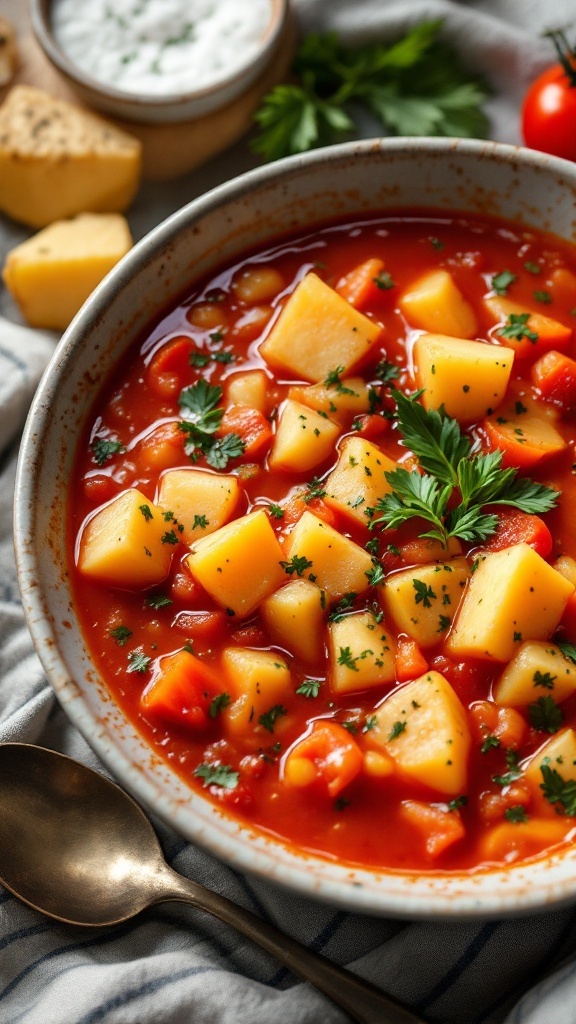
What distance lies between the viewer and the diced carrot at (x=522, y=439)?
154 inches

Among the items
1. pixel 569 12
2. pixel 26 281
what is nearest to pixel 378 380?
pixel 26 281

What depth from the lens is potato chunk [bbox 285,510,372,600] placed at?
3.74m

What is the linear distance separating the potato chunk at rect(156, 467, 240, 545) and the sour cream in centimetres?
236

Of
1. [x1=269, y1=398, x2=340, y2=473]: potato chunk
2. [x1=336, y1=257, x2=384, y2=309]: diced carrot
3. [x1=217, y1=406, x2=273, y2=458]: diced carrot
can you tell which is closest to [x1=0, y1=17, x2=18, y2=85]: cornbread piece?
[x1=336, y1=257, x2=384, y2=309]: diced carrot

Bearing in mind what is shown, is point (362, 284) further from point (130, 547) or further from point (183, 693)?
point (183, 693)

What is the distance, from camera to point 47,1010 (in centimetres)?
367

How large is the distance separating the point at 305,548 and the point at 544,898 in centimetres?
140

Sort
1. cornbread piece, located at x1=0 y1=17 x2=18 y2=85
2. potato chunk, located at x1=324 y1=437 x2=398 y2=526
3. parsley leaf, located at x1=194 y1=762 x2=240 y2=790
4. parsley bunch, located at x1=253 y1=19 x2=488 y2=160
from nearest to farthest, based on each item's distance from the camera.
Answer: parsley leaf, located at x1=194 y1=762 x2=240 y2=790 → potato chunk, located at x1=324 y1=437 x2=398 y2=526 → parsley bunch, located at x1=253 y1=19 x2=488 y2=160 → cornbread piece, located at x1=0 y1=17 x2=18 y2=85

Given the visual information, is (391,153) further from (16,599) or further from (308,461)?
(16,599)

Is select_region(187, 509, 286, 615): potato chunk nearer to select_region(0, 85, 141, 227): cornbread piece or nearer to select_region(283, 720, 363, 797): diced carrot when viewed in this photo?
select_region(283, 720, 363, 797): diced carrot

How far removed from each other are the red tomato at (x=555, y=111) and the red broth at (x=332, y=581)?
794 millimetres

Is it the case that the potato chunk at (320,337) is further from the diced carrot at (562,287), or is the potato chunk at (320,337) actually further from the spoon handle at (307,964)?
the spoon handle at (307,964)

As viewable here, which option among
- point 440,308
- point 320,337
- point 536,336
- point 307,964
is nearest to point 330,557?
point 320,337

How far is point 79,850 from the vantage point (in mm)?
3855
